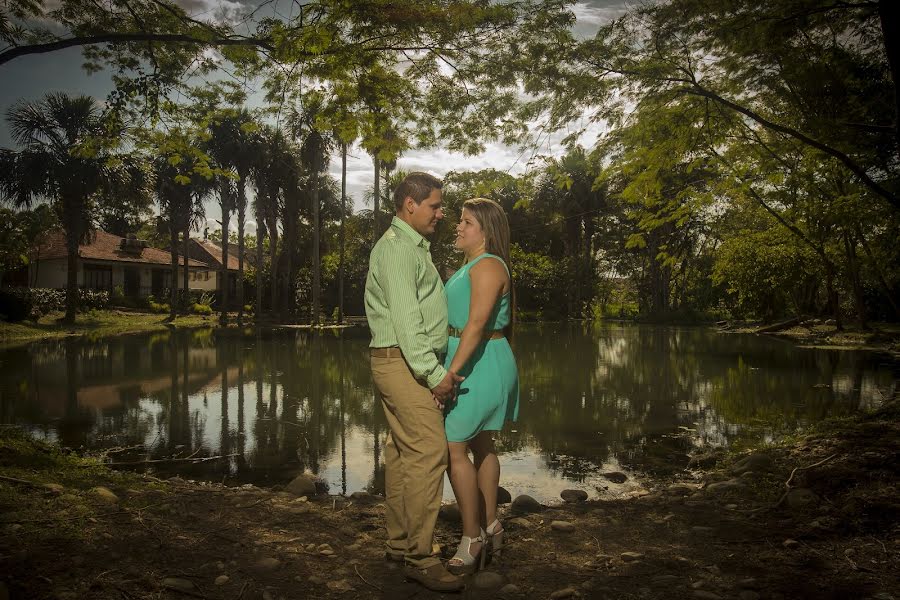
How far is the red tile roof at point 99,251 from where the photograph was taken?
37.6 meters

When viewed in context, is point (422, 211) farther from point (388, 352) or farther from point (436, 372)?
point (436, 372)

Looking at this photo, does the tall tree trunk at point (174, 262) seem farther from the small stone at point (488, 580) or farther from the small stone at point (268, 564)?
the small stone at point (488, 580)

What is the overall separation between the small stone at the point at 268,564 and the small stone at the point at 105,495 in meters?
1.45

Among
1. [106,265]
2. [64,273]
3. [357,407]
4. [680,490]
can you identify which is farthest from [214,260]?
[680,490]

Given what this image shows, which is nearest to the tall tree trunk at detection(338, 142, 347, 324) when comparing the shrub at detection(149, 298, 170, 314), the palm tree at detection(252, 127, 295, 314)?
the palm tree at detection(252, 127, 295, 314)

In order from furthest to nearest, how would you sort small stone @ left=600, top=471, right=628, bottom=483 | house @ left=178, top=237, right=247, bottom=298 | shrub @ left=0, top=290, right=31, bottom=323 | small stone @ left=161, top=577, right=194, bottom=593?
1. house @ left=178, top=237, right=247, bottom=298
2. shrub @ left=0, top=290, right=31, bottom=323
3. small stone @ left=600, top=471, right=628, bottom=483
4. small stone @ left=161, top=577, right=194, bottom=593

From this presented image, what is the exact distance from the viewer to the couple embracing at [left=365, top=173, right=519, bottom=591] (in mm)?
2990

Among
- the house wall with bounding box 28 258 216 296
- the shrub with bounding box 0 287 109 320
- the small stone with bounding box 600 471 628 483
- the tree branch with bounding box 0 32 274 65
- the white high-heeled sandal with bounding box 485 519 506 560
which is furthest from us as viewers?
the house wall with bounding box 28 258 216 296

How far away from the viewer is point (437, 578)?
2908 mm

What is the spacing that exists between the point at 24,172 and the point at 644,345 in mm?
25395

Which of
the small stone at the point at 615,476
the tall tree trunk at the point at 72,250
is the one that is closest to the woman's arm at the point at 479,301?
the small stone at the point at 615,476

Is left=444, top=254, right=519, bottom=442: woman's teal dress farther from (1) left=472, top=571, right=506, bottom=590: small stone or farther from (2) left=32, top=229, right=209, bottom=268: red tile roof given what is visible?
(2) left=32, top=229, right=209, bottom=268: red tile roof

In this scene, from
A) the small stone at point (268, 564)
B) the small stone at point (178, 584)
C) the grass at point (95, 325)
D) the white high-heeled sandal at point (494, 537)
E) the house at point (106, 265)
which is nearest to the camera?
the small stone at point (178, 584)

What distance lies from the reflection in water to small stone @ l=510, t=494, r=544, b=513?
43 centimetres
